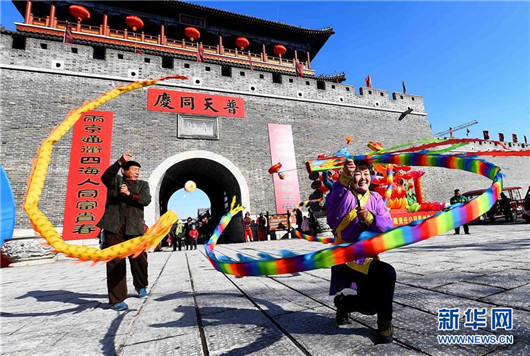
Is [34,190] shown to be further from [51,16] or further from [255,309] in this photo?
[51,16]

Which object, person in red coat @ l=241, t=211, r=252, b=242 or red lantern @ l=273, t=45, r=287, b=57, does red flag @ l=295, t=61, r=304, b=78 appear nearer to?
red lantern @ l=273, t=45, r=287, b=57

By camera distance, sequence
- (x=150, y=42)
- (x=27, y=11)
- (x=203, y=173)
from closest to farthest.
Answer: (x=203, y=173), (x=27, y=11), (x=150, y=42)

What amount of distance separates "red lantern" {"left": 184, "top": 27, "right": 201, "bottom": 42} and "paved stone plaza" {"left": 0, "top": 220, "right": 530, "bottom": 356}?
19.9 meters

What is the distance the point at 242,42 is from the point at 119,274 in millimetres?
21434

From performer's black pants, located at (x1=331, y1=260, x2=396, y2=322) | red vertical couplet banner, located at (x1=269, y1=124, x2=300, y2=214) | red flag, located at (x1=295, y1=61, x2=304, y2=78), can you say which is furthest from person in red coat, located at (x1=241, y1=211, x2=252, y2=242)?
red flag, located at (x1=295, y1=61, x2=304, y2=78)

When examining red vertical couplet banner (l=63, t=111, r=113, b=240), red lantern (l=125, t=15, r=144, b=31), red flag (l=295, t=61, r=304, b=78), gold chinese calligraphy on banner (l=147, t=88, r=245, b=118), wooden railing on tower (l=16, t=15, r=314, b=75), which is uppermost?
red lantern (l=125, t=15, r=144, b=31)

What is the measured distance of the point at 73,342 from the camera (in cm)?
167

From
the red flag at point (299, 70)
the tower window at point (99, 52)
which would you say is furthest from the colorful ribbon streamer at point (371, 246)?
the red flag at point (299, 70)

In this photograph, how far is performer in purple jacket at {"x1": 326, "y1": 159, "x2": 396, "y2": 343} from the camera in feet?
4.65

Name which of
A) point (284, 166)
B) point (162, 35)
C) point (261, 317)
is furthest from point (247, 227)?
point (162, 35)

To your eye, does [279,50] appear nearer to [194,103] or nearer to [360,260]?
[194,103]

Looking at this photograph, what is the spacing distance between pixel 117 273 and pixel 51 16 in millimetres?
21145

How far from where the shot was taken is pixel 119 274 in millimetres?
2469

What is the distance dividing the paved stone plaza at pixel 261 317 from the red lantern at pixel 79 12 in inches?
776
